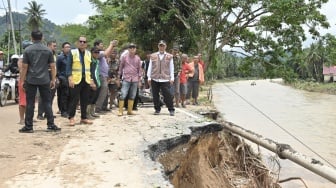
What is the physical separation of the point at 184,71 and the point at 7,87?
492cm

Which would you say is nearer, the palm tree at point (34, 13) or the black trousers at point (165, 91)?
the black trousers at point (165, 91)

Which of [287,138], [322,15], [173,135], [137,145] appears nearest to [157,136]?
[173,135]

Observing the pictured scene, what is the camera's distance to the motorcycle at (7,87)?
11.9m

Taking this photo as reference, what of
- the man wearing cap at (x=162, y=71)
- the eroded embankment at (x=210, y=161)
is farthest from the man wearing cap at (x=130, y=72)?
the eroded embankment at (x=210, y=161)

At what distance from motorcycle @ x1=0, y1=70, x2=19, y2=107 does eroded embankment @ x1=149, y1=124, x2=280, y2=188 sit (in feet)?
21.0

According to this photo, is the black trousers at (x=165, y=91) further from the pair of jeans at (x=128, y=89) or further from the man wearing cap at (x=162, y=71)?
the pair of jeans at (x=128, y=89)

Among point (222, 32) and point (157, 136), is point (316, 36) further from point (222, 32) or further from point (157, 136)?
point (157, 136)

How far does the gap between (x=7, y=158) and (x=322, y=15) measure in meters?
17.3

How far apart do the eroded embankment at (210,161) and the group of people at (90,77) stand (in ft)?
4.05

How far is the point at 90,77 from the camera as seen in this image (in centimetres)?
744

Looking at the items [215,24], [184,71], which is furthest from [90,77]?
[215,24]

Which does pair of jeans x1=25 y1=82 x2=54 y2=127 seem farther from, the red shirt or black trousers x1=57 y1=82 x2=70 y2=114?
the red shirt

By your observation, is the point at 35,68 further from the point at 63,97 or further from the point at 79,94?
the point at 63,97

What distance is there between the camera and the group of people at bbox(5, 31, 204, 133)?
6516mm
